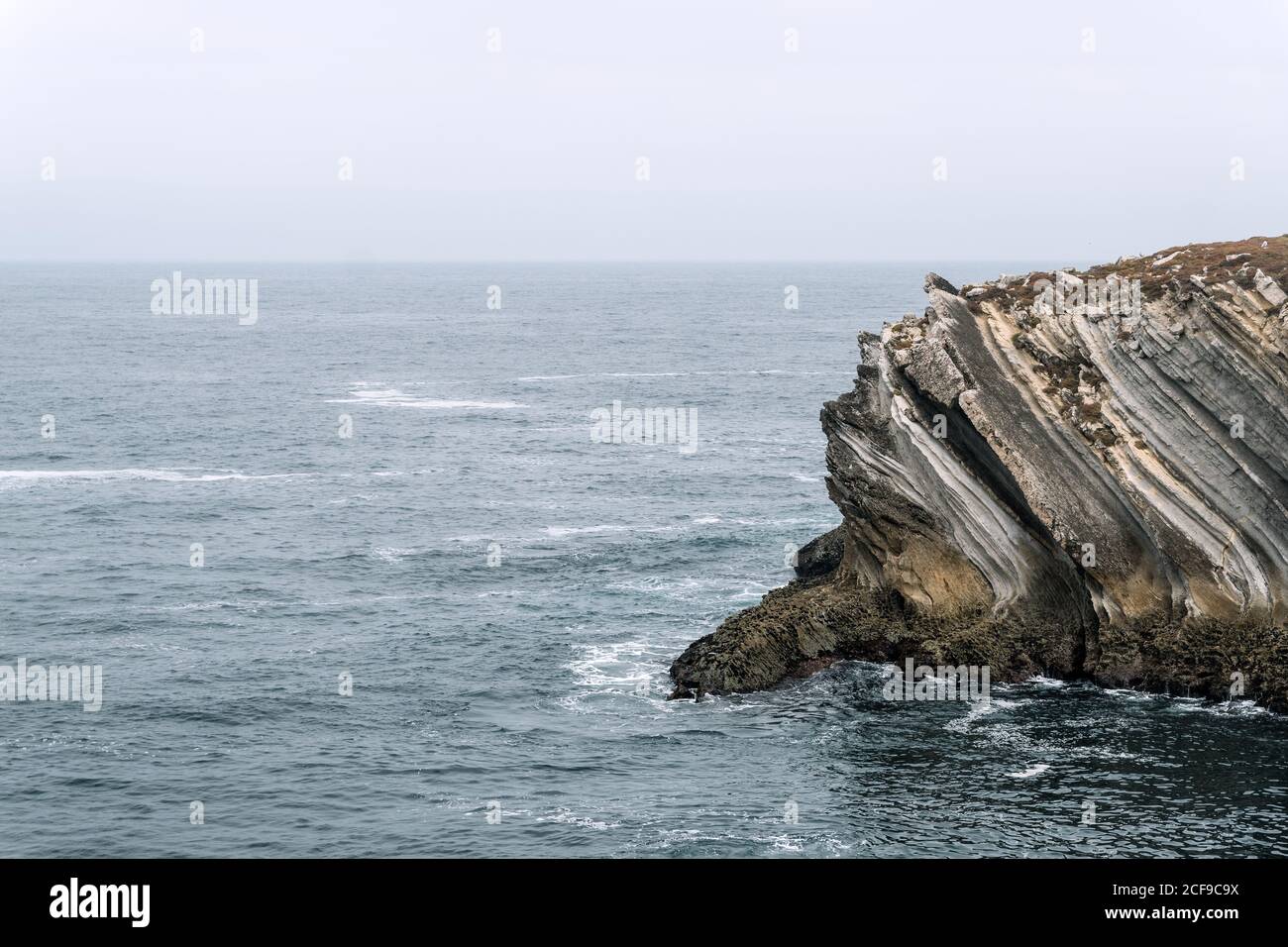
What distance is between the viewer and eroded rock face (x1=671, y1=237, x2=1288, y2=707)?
57.9m

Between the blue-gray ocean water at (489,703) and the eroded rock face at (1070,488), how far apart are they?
7.93 ft

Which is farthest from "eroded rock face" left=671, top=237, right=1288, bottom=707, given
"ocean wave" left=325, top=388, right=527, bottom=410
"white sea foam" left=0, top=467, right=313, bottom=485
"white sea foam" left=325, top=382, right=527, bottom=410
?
"white sea foam" left=325, top=382, right=527, bottom=410

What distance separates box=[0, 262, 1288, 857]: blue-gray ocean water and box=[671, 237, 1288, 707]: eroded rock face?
95.2 inches

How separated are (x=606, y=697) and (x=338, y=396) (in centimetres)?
9819

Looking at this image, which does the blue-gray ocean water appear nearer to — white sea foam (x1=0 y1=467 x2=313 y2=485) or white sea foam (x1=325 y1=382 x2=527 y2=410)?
white sea foam (x1=0 y1=467 x2=313 y2=485)

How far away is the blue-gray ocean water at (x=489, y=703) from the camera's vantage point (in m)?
48.8

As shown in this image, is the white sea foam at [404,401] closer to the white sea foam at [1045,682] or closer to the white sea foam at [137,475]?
the white sea foam at [137,475]

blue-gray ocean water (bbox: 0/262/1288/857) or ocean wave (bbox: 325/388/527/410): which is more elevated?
ocean wave (bbox: 325/388/527/410)

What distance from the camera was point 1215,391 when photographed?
58.0 m

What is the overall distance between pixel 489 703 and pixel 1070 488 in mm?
25572

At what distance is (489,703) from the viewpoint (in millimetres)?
61188

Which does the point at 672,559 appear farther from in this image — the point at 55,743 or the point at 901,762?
the point at 55,743

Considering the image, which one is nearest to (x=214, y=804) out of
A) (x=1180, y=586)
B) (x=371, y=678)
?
(x=371, y=678)

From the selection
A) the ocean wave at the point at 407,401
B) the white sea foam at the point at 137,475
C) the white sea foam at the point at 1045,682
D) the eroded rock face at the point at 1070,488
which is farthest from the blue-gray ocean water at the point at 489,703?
the ocean wave at the point at 407,401
